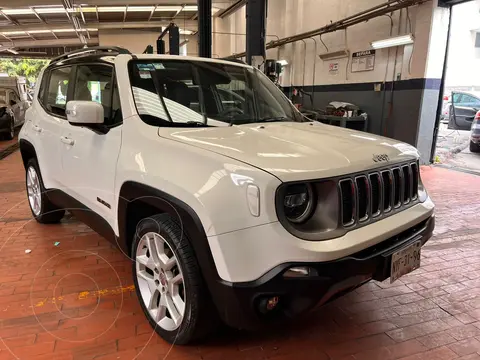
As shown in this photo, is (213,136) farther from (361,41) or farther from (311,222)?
(361,41)

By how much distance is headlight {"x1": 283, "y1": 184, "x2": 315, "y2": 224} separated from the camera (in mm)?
1734

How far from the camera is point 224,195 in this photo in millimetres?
1687

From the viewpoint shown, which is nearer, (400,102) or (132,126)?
(132,126)

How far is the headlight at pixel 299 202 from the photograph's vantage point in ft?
5.69

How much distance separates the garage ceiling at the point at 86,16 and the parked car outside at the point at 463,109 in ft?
28.0

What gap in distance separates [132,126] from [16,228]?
265cm

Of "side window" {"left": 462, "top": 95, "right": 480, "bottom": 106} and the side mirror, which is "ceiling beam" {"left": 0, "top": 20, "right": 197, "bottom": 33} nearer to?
"side window" {"left": 462, "top": 95, "right": 480, "bottom": 106}

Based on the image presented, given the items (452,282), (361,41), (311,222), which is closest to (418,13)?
(361,41)

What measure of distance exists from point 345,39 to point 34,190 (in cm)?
815

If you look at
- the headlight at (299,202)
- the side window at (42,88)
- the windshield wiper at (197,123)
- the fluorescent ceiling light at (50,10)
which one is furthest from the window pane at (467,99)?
the fluorescent ceiling light at (50,10)

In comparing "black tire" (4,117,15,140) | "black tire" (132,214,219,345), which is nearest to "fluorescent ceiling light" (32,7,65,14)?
"black tire" (4,117,15,140)

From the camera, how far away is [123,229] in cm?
237

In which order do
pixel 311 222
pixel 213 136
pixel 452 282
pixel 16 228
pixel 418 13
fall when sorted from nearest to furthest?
pixel 311 222
pixel 213 136
pixel 452 282
pixel 16 228
pixel 418 13

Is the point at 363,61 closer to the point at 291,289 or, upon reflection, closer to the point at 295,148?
the point at 295,148
